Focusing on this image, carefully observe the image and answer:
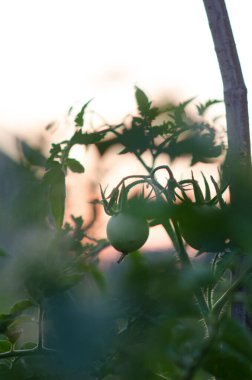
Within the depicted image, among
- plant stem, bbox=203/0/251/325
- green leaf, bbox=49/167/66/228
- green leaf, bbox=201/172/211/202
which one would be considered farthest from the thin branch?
green leaf, bbox=49/167/66/228

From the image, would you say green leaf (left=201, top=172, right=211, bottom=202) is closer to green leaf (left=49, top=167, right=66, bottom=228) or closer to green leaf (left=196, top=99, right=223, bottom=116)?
green leaf (left=49, top=167, right=66, bottom=228)

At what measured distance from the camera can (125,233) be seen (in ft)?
2.60

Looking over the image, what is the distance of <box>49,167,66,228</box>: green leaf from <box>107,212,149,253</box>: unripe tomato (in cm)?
6

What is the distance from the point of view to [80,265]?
0.54 meters

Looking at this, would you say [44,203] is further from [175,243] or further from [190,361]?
[190,361]

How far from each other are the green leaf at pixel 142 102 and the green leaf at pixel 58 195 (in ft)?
0.53

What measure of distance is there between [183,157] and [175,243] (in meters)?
0.10

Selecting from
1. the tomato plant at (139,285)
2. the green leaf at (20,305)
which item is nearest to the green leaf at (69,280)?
the tomato plant at (139,285)

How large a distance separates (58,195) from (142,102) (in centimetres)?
28

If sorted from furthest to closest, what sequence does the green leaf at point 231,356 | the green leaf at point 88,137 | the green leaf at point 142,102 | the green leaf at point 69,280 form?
the green leaf at point 142,102, the green leaf at point 88,137, the green leaf at point 69,280, the green leaf at point 231,356

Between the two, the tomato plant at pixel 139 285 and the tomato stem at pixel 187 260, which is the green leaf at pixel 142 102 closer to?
the tomato plant at pixel 139 285

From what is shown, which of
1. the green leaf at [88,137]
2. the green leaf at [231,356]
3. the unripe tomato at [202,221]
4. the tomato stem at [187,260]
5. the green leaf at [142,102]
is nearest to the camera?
the unripe tomato at [202,221]

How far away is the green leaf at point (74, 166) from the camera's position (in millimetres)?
935

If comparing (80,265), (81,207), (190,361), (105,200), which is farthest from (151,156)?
(190,361)
